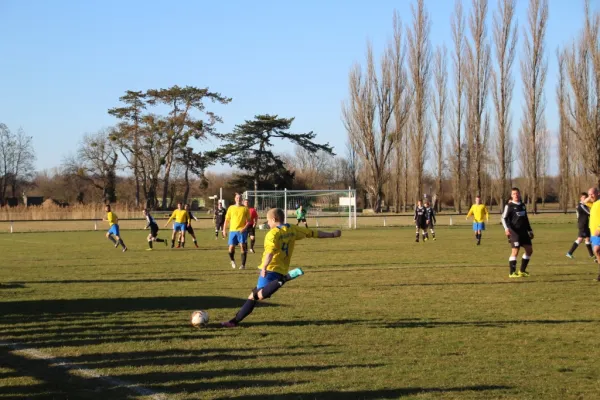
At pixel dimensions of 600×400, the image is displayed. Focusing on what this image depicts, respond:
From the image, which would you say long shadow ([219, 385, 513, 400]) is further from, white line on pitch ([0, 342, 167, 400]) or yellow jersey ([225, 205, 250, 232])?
yellow jersey ([225, 205, 250, 232])

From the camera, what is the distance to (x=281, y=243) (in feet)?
28.7

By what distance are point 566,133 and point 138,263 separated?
177 ft

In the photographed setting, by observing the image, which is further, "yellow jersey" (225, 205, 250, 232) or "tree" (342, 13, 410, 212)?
"tree" (342, 13, 410, 212)

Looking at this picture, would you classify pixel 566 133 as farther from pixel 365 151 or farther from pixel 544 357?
pixel 544 357

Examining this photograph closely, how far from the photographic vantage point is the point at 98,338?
8.46 meters

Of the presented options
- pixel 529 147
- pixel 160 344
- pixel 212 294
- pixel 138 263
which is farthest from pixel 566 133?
pixel 160 344

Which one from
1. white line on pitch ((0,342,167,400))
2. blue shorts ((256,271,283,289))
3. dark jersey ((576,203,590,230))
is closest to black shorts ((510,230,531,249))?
dark jersey ((576,203,590,230))

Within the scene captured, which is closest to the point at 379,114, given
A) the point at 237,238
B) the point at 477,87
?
the point at 477,87

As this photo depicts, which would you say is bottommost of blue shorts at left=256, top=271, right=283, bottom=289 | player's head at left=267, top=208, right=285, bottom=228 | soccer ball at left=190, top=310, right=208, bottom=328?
soccer ball at left=190, top=310, right=208, bottom=328

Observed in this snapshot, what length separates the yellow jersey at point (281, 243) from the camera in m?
8.71

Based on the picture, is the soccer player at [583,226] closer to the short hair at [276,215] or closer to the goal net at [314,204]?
the short hair at [276,215]

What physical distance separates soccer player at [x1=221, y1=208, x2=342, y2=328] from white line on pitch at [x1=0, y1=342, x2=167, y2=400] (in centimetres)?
251

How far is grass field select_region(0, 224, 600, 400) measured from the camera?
6156 mm

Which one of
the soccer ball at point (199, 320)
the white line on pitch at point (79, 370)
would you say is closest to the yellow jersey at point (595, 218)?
the soccer ball at point (199, 320)
